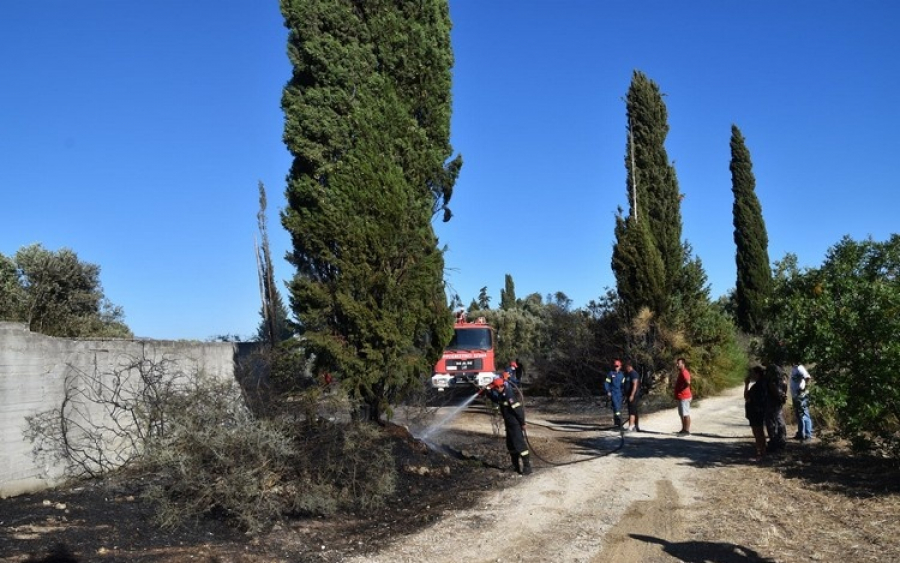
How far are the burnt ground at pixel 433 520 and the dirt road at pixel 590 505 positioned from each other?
0.25 metres

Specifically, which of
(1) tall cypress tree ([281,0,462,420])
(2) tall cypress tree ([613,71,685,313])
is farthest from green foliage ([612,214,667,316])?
(1) tall cypress tree ([281,0,462,420])

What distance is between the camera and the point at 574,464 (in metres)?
13.3

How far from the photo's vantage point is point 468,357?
25609 millimetres

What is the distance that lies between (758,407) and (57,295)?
59.2 ft

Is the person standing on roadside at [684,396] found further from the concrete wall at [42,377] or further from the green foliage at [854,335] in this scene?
the concrete wall at [42,377]

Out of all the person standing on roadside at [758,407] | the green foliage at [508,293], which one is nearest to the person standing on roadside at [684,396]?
the person standing on roadside at [758,407]

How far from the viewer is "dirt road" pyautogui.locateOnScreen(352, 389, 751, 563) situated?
796 centimetres

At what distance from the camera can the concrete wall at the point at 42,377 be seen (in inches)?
350

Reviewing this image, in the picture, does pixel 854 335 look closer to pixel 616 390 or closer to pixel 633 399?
pixel 633 399

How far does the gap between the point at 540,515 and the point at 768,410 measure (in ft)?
19.9

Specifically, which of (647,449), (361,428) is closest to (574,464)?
(647,449)

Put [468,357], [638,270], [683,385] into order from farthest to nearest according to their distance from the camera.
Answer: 1. [468,357]
2. [638,270]
3. [683,385]

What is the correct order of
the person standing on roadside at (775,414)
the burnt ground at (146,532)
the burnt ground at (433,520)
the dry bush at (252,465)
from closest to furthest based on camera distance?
the burnt ground at (146,532) → the burnt ground at (433,520) → the dry bush at (252,465) → the person standing on roadside at (775,414)

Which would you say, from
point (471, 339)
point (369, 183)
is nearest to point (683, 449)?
point (369, 183)
